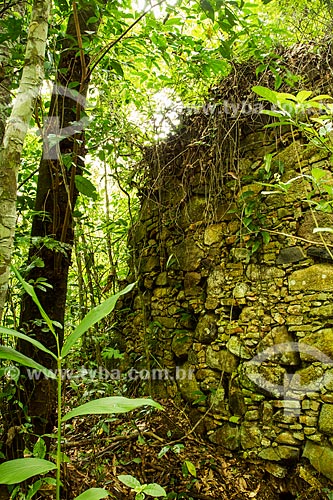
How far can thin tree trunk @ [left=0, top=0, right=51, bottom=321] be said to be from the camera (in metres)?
1.30

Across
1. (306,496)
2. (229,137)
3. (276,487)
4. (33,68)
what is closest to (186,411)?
(276,487)

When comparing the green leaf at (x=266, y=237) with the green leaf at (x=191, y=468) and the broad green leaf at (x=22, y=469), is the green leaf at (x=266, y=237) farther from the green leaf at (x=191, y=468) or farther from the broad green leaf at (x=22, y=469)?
the broad green leaf at (x=22, y=469)

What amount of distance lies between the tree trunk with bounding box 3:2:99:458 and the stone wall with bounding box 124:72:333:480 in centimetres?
117

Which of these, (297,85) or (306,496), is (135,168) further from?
(306,496)

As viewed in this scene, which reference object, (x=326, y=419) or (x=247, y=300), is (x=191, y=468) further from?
(x=247, y=300)

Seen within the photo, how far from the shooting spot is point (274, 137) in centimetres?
285

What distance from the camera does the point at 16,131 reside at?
1.38m

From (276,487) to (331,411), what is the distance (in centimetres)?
65

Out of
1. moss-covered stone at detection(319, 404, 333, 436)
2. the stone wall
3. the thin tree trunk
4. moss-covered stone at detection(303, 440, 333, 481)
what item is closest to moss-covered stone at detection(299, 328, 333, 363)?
the stone wall

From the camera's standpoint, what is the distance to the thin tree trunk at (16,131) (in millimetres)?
1305

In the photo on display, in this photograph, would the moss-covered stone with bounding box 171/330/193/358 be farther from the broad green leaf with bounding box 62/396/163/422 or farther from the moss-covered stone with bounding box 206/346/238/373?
the broad green leaf with bounding box 62/396/163/422

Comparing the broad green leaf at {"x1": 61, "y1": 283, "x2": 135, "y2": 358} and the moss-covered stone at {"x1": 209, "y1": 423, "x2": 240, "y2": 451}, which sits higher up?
the broad green leaf at {"x1": 61, "y1": 283, "x2": 135, "y2": 358}

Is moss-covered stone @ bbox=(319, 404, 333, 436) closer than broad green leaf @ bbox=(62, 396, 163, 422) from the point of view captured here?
No

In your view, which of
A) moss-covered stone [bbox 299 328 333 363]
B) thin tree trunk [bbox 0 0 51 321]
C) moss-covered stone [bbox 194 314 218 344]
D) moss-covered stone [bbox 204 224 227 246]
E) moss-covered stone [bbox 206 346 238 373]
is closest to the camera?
thin tree trunk [bbox 0 0 51 321]
